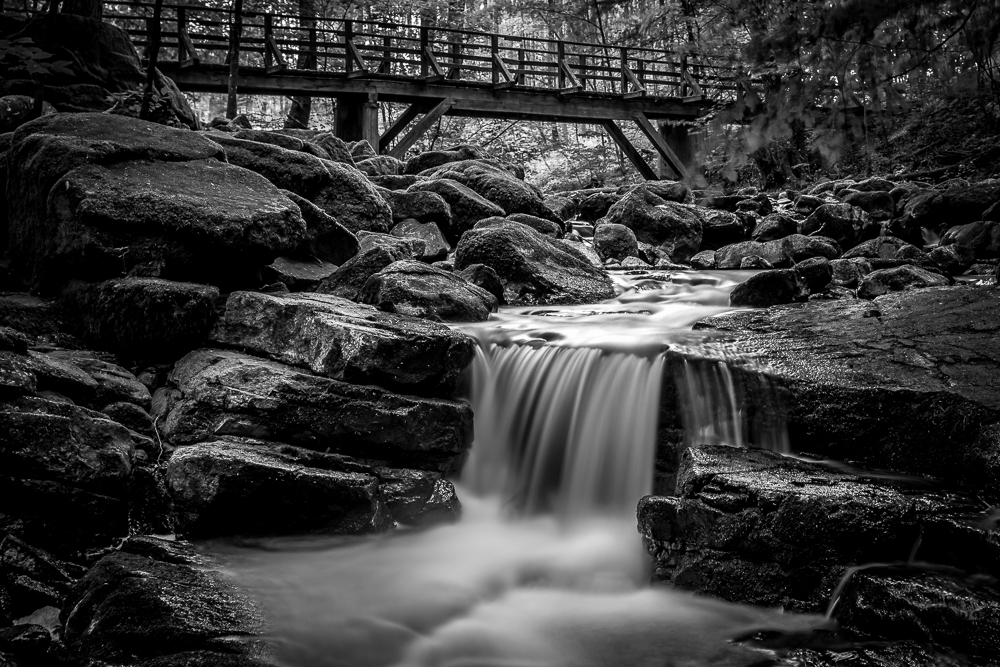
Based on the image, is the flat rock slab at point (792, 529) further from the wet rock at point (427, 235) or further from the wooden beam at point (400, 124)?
the wooden beam at point (400, 124)

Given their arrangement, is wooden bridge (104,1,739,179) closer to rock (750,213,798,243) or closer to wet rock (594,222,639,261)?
rock (750,213,798,243)

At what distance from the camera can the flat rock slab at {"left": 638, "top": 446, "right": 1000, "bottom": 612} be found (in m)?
3.12

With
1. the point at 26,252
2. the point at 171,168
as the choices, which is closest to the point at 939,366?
the point at 171,168

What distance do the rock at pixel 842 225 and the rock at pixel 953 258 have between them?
1.86 meters

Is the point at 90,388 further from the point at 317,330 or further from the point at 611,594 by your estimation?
the point at 611,594

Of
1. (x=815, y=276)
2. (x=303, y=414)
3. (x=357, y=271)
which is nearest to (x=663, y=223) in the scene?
(x=815, y=276)

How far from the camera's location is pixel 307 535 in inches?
157

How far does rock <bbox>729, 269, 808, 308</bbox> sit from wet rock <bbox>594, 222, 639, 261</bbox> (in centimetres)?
352

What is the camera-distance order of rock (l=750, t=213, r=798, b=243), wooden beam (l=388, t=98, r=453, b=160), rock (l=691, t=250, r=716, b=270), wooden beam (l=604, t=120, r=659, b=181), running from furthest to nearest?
wooden beam (l=604, t=120, r=659, b=181) → wooden beam (l=388, t=98, r=453, b=160) → rock (l=750, t=213, r=798, b=243) → rock (l=691, t=250, r=716, b=270)

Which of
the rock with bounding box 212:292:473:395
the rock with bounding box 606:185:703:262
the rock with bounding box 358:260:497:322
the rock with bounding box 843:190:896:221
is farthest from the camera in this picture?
the rock with bounding box 843:190:896:221

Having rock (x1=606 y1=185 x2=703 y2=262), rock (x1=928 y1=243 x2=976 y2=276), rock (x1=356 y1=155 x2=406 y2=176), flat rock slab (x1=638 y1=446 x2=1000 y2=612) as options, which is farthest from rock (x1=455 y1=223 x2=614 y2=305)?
rock (x1=356 y1=155 x2=406 y2=176)

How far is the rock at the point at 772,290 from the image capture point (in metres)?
7.07

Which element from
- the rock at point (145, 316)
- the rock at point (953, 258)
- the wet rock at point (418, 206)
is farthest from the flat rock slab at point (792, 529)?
the wet rock at point (418, 206)

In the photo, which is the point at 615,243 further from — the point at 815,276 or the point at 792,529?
the point at 792,529
